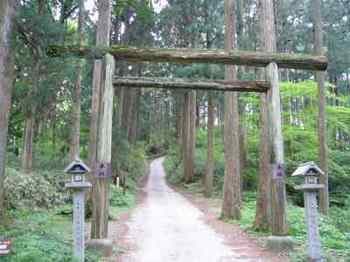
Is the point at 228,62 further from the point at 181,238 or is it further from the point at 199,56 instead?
the point at 181,238

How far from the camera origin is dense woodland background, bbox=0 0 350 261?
10125mm

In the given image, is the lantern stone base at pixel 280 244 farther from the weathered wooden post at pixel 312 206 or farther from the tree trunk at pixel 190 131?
the tree trunk at pixel 190 131

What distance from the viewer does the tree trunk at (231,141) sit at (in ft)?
48.0

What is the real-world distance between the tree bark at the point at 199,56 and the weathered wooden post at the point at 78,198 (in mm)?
2637

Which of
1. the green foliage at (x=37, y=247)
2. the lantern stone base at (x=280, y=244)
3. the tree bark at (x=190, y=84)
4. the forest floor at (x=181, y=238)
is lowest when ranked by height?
the forest floor at (x=181, y=238)

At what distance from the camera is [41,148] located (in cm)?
2494

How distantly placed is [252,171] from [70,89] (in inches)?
488

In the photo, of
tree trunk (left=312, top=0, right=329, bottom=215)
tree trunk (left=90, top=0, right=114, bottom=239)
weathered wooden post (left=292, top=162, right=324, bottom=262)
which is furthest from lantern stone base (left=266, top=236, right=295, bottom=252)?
tree trunk (left=312, top=0, right=329, bottom=215)

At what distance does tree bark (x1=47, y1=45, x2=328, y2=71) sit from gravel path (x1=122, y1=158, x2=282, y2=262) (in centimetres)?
407

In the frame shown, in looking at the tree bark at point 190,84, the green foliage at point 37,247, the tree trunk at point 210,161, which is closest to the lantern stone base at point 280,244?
the tree bark at point 190,84

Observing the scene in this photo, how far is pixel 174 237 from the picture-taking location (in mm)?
10695

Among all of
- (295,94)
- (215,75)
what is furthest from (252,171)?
(215,75)

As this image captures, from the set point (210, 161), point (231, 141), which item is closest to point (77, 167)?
point (231, 141)

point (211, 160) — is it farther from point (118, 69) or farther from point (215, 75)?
point (118, 69)
